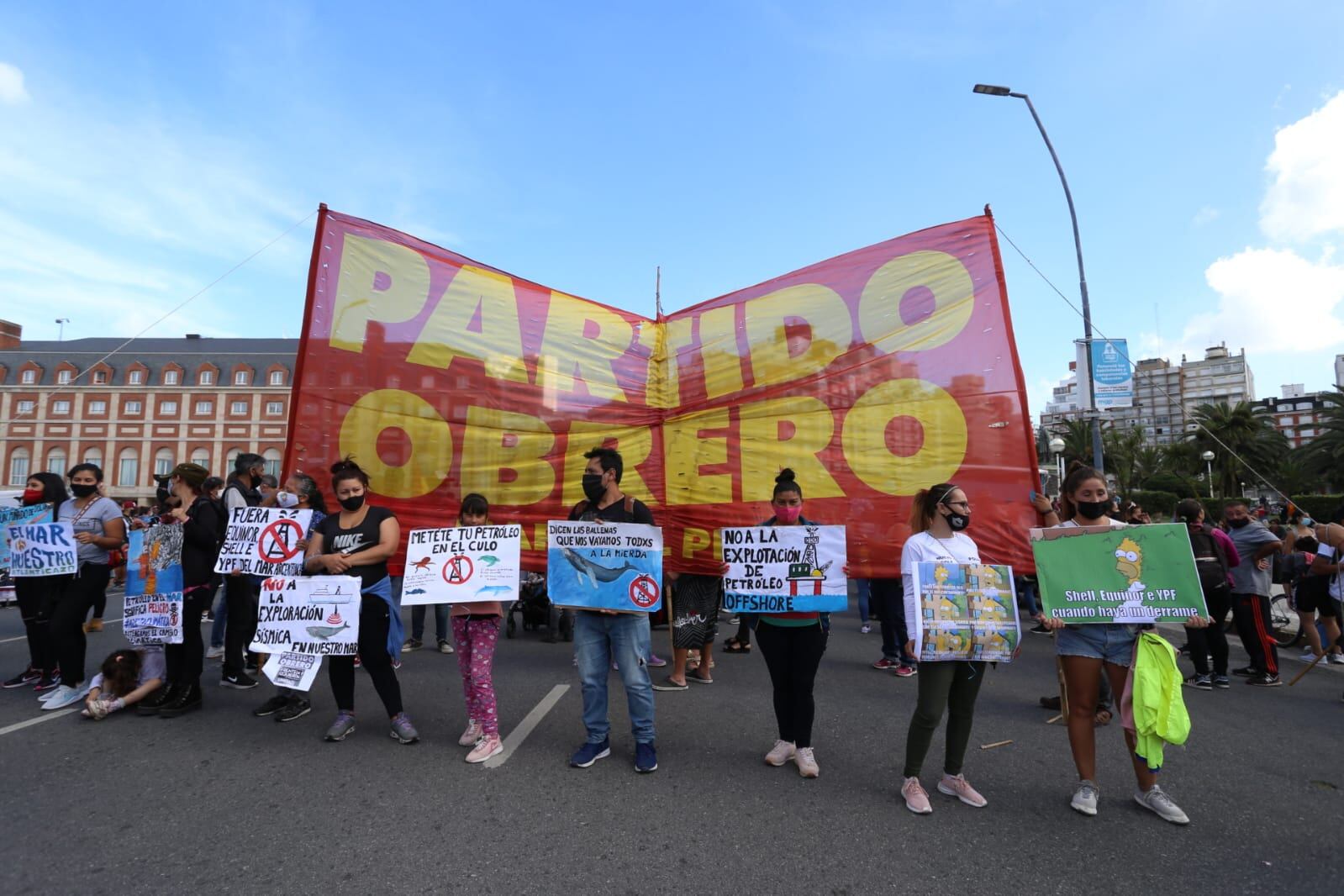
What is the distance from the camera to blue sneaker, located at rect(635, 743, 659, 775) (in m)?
4.20

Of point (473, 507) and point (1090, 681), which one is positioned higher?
point (473, 507)

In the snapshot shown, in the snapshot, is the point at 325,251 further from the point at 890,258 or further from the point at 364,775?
the point at 890,258

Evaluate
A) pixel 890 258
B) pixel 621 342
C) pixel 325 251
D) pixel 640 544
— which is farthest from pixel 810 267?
pixel 325 251

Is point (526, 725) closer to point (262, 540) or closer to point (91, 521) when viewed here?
point (262, 540)

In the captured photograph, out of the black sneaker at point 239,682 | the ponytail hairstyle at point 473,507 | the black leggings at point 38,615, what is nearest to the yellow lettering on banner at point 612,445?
the ponytail hairstyle at point 473,507

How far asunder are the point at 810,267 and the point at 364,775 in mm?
5467

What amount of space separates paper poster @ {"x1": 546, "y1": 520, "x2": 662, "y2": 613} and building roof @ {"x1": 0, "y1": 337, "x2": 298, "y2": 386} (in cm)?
7409

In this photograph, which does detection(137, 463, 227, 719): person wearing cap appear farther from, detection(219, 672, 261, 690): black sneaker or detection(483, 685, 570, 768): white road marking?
detection(483, 685, 570, 768): white road marking

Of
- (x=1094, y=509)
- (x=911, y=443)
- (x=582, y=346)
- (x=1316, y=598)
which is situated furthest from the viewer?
(x=1316, y=598)

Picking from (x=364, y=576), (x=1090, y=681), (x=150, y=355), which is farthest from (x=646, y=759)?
(x=150, y=355)

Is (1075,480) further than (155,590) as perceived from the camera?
No

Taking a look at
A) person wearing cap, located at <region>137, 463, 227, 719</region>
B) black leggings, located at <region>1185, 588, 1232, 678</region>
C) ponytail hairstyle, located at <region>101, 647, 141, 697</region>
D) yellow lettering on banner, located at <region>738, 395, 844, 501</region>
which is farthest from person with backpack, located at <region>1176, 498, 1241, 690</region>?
Result: ponytail hairstyle, located at <region>101, 647, 141, 697</region>

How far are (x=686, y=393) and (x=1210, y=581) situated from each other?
5562mm

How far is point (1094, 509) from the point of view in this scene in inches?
159
